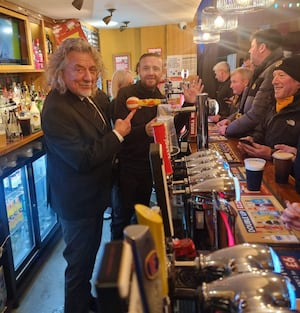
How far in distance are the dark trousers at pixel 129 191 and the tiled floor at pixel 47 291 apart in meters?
0.27

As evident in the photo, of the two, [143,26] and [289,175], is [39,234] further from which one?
[143,26]

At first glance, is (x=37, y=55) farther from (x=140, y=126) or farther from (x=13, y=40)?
(x=140, y=126)

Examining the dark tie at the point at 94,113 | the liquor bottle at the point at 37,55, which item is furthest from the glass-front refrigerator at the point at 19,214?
the liquor bottle at the point at 37,55

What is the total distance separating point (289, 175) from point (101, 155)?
980mm

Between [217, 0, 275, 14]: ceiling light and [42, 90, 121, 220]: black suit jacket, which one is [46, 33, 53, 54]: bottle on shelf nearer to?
[217, 0, 275, 14]: ceiling light

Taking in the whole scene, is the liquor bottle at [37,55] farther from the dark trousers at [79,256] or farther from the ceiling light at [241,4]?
the dark trousers at [79,256]

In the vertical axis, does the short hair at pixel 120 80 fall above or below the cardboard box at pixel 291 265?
above

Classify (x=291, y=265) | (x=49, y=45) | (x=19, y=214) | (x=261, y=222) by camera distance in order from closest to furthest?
(x=291, y=265) < (x=261, y=222) < (x=19, y=214) < (x=49, y=45)

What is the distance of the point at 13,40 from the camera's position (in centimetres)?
322

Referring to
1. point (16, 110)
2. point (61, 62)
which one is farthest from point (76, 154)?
point (16, 110)

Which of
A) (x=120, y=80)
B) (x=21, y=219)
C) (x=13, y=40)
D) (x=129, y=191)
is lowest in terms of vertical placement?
(x=21, y=219)

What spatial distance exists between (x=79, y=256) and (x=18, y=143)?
1.17 meters

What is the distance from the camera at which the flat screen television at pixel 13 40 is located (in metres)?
3.01

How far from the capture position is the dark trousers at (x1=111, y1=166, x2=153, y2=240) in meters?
2.32
